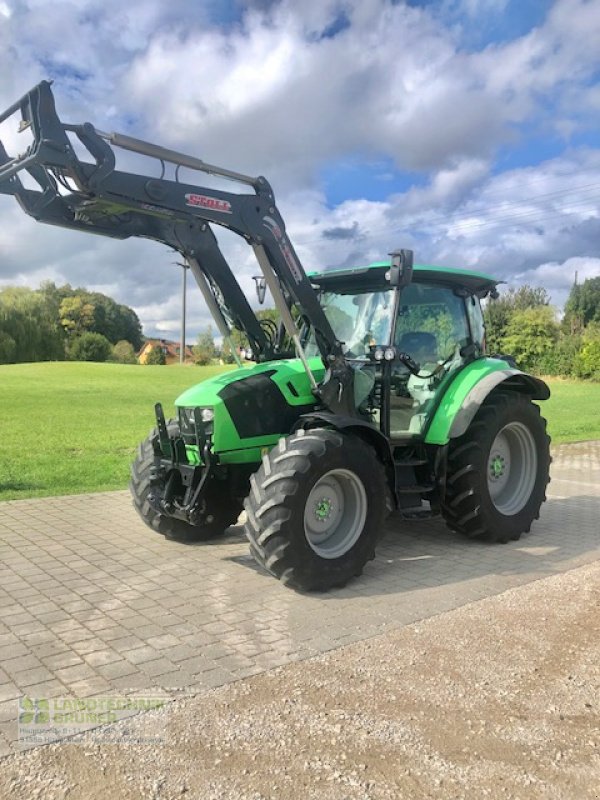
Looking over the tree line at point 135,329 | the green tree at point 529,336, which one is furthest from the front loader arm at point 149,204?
the green tree at point 529,336

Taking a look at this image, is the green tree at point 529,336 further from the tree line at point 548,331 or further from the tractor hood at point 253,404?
the tractor hood at point 253,404

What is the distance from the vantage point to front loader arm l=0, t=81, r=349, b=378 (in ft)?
14.9

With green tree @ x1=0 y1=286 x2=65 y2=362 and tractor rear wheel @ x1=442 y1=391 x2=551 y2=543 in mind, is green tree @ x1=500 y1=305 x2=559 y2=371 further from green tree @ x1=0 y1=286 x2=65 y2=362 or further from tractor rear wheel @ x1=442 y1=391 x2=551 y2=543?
tractor rear wheel @ x1=442 y1=391 x2=551 y2=543

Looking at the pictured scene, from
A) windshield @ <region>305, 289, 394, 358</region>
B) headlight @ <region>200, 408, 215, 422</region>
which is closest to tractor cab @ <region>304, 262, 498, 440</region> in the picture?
windshield @ <region>305, 289, 394, 358</region>

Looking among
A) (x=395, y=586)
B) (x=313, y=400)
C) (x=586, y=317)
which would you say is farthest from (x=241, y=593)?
(x=586, y=317)

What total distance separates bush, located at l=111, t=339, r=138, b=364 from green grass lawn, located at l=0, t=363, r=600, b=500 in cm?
3466

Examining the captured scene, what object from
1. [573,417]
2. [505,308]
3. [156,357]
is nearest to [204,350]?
[156,357]

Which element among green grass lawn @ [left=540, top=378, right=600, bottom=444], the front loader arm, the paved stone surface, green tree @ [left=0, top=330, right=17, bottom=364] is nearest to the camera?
the paved stone surface

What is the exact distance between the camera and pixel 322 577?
17.1 feet

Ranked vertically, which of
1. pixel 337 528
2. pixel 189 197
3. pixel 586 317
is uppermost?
pixel 586 317

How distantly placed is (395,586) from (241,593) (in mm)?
1243

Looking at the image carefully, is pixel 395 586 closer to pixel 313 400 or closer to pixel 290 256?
pixel 313 400

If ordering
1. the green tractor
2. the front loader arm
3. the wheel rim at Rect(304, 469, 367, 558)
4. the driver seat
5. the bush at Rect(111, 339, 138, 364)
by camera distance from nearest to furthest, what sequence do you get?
the front loader arm < the green tractor < the wheel rim at Rect(304, 469, 367, 558) < the driver seat < the bush at Rect(111, 339, 138, 364)

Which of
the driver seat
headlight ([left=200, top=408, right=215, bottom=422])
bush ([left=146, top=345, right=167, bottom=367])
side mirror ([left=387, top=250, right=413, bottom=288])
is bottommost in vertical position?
headlight ([left=200, top=408, right=215, bottom=422])
